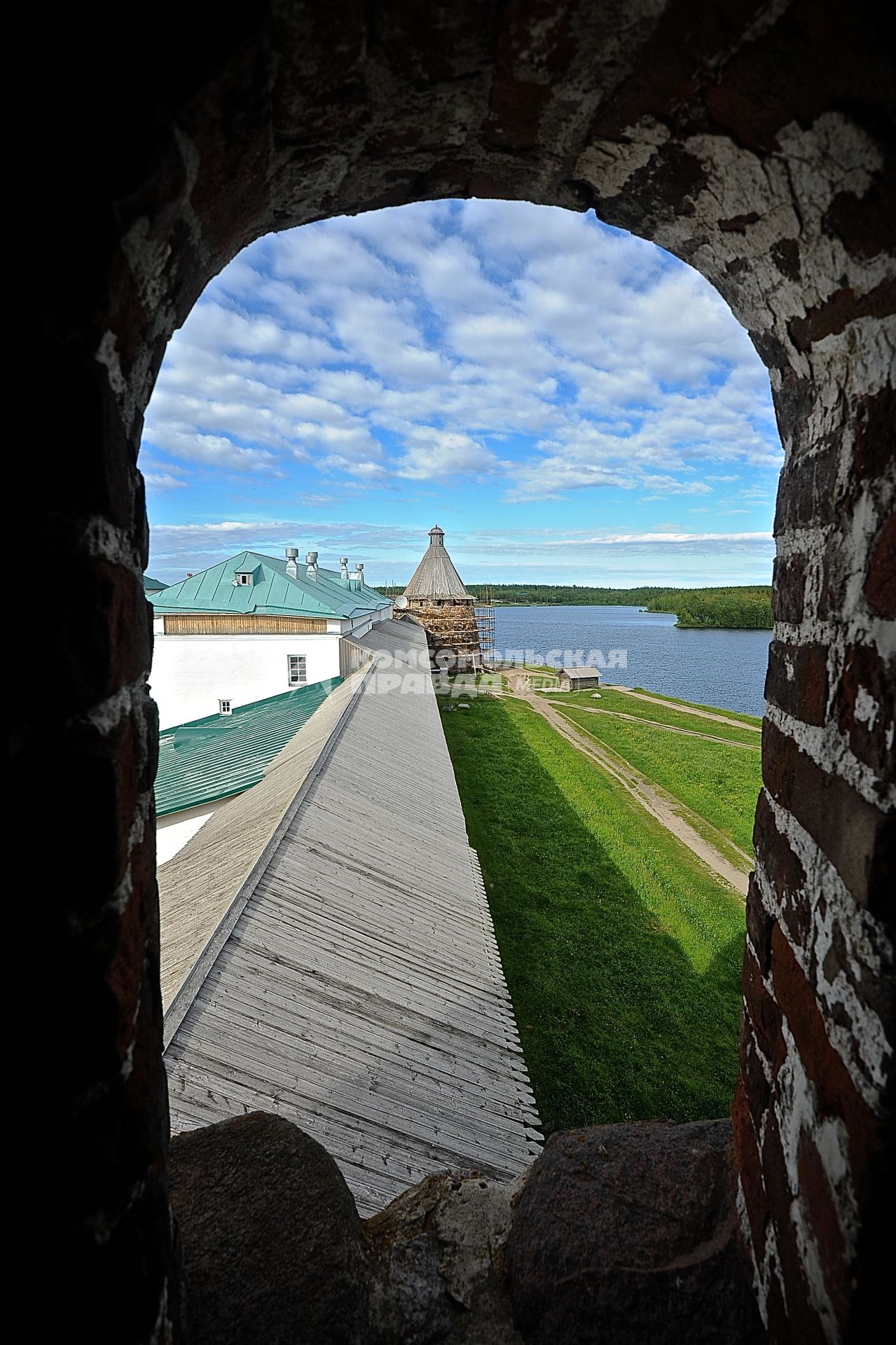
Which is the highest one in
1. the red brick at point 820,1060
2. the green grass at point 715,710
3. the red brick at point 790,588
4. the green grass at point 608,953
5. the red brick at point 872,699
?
the red brick at point 790,588

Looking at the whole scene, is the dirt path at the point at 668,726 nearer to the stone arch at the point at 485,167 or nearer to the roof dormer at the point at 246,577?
the roof dormer at the point at 246,577

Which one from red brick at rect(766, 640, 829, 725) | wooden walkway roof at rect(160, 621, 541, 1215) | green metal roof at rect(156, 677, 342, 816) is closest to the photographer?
red brick at rect(766, 640, 829, 725)

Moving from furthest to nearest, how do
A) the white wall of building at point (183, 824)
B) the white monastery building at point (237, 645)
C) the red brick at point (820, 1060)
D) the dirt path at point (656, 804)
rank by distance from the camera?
the white monastery building at point (237, 645)
the dirt path at point (656, 804)
the white wall of building at point (183, 824)
the red brick at point (820, 1060)

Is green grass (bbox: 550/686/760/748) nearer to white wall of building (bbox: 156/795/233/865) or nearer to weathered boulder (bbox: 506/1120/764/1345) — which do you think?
white wall of building (bbox: 156/795/233/865)

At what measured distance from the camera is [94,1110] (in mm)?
875

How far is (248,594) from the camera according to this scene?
18.6 meters

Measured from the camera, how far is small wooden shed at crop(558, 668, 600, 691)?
32.2 meters

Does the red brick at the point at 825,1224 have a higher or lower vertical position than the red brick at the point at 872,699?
lower

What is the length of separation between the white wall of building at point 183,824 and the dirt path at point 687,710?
19.6 m

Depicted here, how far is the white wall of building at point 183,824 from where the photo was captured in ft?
28.8

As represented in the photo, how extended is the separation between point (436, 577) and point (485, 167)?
3003cm

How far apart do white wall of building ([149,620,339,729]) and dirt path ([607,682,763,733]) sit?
14.9m

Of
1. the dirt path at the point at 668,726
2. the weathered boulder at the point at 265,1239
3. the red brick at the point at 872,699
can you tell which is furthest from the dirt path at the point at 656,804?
the red brick at the point at 872,699

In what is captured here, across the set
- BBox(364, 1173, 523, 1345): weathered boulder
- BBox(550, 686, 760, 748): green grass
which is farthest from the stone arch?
BBox(550, 686, 760, 748): green grass
